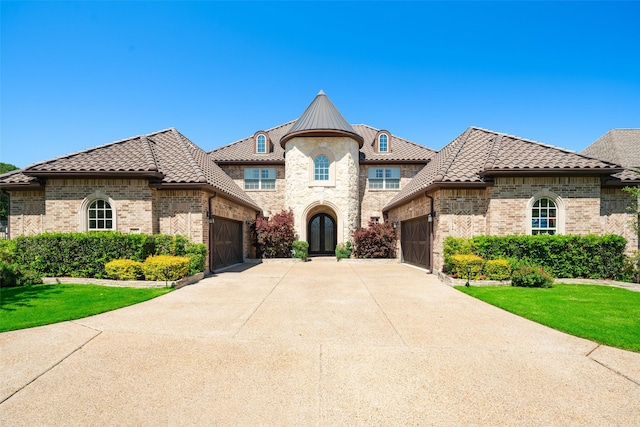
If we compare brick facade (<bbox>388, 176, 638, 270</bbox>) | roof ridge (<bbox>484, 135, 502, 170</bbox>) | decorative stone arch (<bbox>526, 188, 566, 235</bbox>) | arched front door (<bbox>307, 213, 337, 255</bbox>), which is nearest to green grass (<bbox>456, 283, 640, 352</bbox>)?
decorative stone arch (<bbox>526, 188, 566, 235</bbox>)

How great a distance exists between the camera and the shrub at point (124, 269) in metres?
9.95

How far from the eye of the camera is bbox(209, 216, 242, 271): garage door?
13781 millimetres

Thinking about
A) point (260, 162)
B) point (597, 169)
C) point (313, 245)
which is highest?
point (260, 162)

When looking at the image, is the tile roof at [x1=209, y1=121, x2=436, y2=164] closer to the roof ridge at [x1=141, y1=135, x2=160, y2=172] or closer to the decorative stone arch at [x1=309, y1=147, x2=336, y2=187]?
the decorative stone arch at [x1=309, y1=147, x2=336, y2=187]

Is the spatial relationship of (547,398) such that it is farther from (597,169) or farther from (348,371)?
(597,169)

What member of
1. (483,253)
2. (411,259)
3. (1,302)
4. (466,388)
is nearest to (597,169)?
(483,253)

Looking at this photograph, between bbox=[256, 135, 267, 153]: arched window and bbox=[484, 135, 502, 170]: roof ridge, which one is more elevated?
bbox=[256, 135, 267, 153]: arched window

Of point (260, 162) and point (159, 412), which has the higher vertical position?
point (260, 162)

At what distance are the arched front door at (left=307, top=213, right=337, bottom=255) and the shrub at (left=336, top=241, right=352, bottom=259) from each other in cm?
433

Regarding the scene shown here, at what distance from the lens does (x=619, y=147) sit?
704 inches

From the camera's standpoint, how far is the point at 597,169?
1153cm

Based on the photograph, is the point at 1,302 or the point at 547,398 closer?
the point at 547,398

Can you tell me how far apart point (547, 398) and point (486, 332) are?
2.18 metres

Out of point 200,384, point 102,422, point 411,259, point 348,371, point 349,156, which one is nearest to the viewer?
point 102,422
